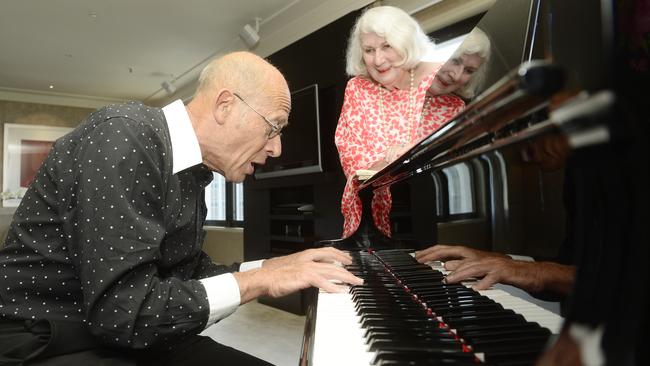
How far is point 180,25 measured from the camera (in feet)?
16.3

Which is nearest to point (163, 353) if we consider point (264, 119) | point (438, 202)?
point (264, 119)

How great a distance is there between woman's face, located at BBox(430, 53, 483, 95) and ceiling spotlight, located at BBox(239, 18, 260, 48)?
13.1 feet

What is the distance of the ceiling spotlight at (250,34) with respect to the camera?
4.87m

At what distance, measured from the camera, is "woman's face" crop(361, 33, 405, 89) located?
1.92 meters

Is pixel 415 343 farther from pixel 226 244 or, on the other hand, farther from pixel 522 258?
pixel 226 244

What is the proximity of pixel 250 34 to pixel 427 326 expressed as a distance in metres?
4.80

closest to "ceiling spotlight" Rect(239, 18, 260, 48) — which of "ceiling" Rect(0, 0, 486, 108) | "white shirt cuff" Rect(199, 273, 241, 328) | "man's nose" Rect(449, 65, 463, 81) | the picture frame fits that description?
"ceiling" Rect(0, 0, 486, 108)

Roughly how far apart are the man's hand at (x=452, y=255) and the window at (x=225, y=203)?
5.86 m

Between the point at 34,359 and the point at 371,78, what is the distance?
1704mm

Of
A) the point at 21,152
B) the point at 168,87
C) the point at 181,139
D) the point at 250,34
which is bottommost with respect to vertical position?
the point at 181,139

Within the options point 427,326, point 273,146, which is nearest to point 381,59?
point 273,146

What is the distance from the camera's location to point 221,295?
0.92 m

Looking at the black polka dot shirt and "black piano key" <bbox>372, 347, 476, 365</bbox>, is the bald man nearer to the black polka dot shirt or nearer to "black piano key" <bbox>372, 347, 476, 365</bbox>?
the black polka dot shirt

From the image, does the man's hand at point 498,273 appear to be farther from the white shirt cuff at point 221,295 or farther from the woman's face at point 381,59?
the woman's face at point 381,59
